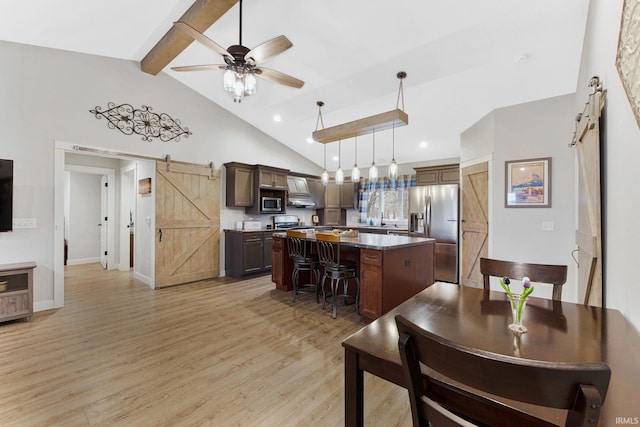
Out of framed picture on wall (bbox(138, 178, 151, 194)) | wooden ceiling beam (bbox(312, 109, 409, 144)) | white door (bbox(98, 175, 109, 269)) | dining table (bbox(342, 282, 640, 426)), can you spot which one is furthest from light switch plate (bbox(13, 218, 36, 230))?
dining table (bbox(342, 282, 640, 426))

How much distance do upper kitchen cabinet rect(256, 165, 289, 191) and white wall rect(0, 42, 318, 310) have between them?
1.66 metres

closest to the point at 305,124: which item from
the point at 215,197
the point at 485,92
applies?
the point at 215,197

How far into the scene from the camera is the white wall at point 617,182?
1209mm

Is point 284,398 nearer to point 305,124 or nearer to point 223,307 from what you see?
point 223,307

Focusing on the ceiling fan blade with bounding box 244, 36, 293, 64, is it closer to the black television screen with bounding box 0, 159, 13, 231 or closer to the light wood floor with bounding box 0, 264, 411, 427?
the light wood floor with bounding box 0, 264, 411, 427

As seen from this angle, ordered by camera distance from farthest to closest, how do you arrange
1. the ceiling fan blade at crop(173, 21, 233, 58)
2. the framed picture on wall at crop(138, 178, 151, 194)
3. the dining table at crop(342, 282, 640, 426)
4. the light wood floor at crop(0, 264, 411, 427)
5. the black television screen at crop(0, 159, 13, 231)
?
the framed picture on wall at crop(138, 178, 151, 194), the black television screen at crop(0, 159, 13, 231), the ceiling fan blade at crop(173, 21, 233, 58), the light wood floor at crop(0, 264, 411, 427), the dining table at crop(342, 282, 640, 426)

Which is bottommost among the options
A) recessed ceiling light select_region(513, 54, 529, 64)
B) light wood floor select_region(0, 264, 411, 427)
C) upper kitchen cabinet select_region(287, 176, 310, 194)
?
light wood floor select_region(0, 264, 411, 427)

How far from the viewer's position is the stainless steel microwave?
5.86m

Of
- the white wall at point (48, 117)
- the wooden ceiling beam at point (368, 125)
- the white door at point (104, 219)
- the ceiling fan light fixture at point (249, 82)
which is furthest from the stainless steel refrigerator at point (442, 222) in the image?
the white door at point (104, 219)

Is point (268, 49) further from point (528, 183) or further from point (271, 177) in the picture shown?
point (528, 183)

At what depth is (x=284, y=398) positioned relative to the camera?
1.95m

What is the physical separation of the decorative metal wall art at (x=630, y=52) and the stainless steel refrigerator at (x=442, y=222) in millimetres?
3868

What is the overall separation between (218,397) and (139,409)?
0.49m

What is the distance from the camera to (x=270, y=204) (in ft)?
19.7
